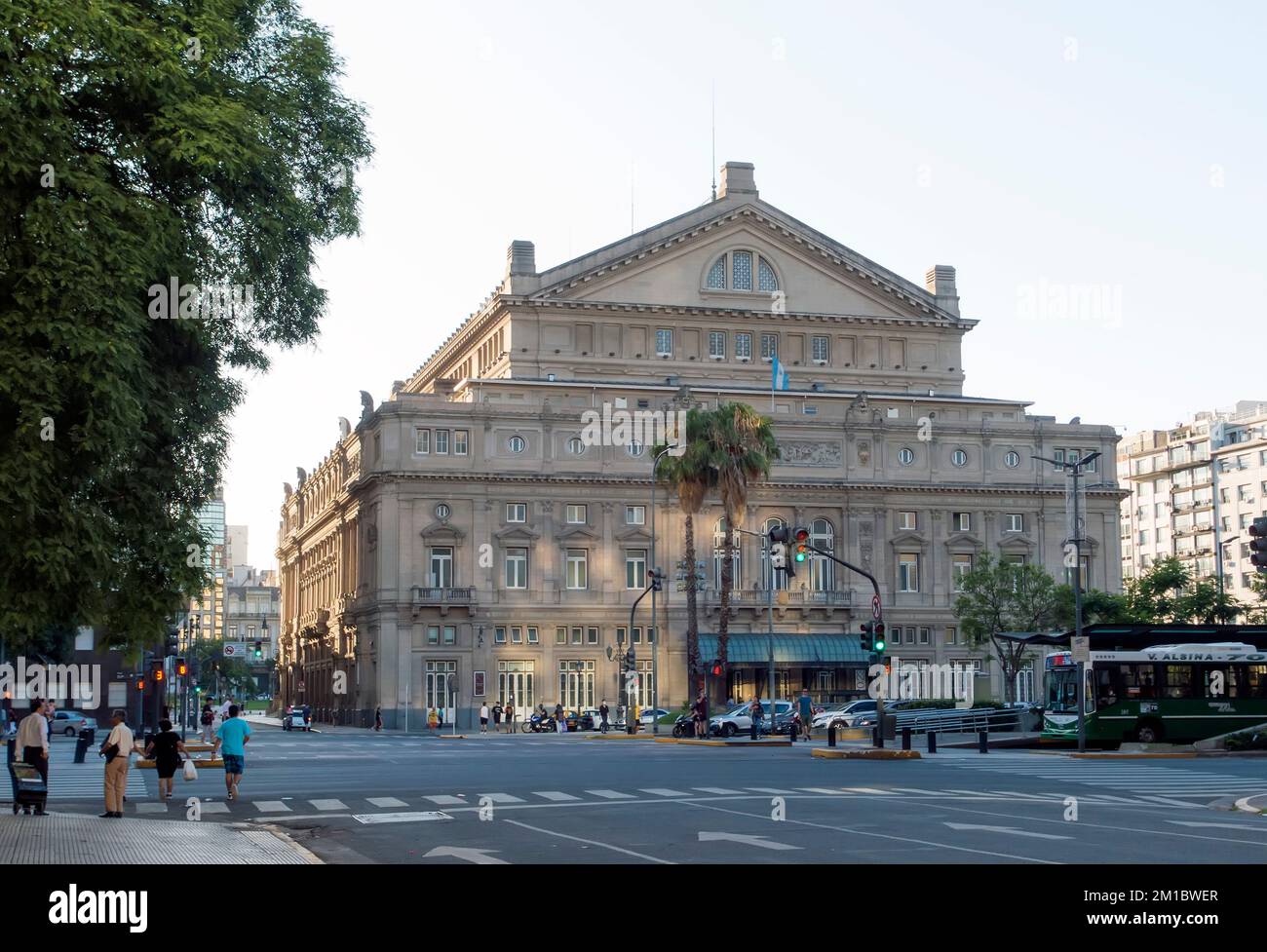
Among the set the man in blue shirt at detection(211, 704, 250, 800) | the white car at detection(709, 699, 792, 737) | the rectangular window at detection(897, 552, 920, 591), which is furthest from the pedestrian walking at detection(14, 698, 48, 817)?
the rectangular window at detection(897, 552, 920, 591)

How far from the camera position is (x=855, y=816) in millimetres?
24344

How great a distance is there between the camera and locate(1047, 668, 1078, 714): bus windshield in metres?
51.2

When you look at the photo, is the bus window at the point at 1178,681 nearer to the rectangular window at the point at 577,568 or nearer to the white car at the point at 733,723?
the white car at the point at 733,723

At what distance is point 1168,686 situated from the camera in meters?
50.4

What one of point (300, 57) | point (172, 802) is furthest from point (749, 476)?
point (300, 57)

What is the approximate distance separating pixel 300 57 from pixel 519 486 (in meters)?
65.5

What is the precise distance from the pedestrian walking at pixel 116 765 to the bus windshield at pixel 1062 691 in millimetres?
33160

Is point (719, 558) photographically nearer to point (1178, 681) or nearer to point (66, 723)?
point (66, 723)

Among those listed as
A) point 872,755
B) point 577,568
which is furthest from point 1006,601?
point 872,755

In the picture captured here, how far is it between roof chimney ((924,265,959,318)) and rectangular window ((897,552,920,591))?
683 inches

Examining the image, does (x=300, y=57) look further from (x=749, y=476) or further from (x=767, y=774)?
(x=749, y=476)

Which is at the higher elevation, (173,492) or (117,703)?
(173,492)

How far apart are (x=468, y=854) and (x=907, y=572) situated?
256 ft

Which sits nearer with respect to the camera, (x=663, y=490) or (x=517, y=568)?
(x=517, y=568)
